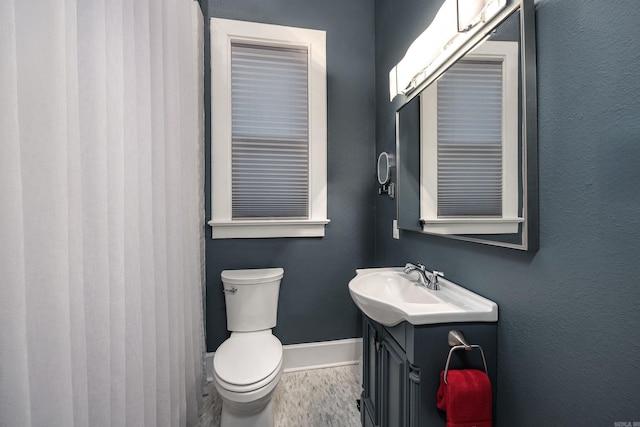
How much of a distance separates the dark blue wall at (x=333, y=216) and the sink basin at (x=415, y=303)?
26.3 inches

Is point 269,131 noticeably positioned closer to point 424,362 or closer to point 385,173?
point 385,173

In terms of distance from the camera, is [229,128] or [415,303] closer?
[415,303]

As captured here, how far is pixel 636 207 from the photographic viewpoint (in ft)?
1.85

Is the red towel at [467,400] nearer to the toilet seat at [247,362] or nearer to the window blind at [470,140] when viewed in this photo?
the window blind at [470,140]

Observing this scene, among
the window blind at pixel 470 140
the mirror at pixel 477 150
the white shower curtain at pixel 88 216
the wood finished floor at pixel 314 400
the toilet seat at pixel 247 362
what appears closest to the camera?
the white shower curtain at pixel 88 216

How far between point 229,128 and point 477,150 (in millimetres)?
1584

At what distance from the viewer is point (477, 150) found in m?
1.03

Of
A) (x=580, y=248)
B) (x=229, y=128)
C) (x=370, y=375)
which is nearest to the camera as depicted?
(x=580, y=248)

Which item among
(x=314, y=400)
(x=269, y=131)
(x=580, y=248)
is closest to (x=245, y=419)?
(x=314, y=400)

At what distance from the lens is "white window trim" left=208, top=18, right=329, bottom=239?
186 cm

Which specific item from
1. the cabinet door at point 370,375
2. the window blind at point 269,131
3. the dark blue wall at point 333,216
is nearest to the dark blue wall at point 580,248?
A: the cabinet door at point 370,375

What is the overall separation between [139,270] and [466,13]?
1529mm

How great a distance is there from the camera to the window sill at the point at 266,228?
188cm

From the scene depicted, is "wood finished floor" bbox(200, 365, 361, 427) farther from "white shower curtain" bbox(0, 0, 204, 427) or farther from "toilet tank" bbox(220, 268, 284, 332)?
"white shower curtain" bbox(0, 0, 204, 427)
